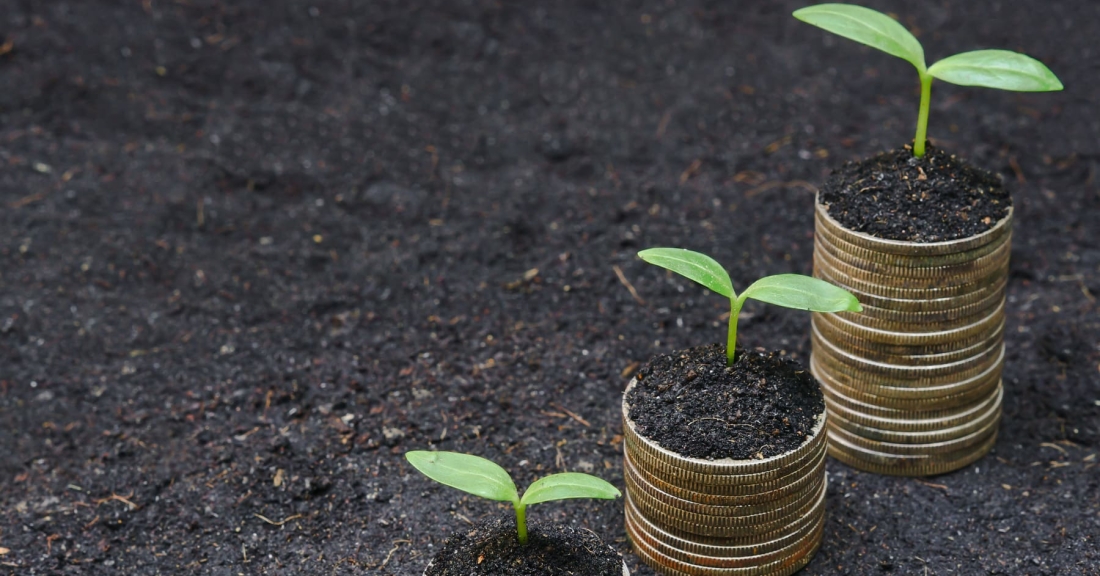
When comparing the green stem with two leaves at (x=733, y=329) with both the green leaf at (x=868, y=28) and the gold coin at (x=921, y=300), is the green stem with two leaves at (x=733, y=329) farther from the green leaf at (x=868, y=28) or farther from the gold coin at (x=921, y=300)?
the green leaf at (x=868, y=28)

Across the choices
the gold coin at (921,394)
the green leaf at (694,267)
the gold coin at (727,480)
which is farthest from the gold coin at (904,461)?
the green leaf at (694,267)

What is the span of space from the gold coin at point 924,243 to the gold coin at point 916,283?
2.6 inches

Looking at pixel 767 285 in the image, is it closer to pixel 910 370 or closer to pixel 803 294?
pixel 803 294

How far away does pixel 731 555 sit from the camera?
259cm

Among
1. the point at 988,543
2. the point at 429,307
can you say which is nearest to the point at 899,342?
the point at 988,543

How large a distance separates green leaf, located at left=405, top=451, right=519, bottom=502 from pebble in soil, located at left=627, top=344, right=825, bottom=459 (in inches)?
14.4

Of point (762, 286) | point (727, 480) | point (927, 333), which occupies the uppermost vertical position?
point (762, 286)

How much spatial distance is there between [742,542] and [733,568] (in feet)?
0.25

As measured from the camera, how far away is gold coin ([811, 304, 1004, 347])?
277 cm

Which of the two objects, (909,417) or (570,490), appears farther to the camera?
(909,417)

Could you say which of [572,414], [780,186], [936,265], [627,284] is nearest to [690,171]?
[780,186]

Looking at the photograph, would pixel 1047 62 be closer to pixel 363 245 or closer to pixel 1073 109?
pixel 1073 109

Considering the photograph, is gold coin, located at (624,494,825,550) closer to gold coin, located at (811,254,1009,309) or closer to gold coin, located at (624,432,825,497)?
gold coin, located at (624,432,825,497)

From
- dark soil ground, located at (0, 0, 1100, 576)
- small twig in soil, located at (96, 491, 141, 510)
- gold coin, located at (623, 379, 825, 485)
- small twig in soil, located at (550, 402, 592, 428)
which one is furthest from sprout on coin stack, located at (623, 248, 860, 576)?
small twig in soil, located at (96, 491, 141, 510)
